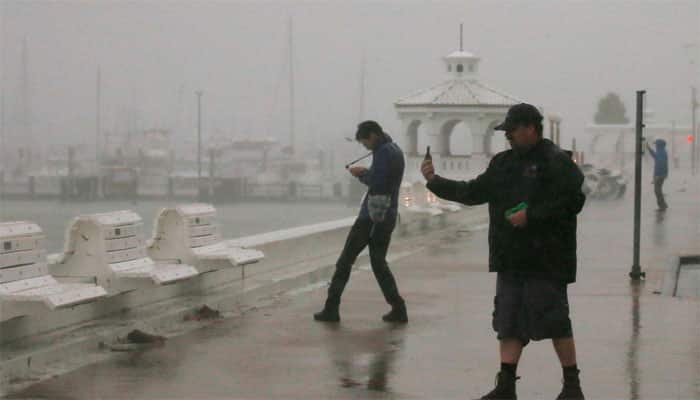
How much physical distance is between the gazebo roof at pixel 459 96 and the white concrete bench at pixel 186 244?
29.5m

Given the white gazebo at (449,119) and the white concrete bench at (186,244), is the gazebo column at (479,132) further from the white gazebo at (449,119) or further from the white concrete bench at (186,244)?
the white concrete bench at (186,244)

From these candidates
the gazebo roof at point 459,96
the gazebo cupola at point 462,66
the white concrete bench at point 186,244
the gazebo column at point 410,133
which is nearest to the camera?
the white concrete bench at point 186,244

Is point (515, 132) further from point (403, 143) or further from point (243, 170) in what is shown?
point (243, 170)

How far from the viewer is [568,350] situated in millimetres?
8148

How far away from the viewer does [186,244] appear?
509 inches

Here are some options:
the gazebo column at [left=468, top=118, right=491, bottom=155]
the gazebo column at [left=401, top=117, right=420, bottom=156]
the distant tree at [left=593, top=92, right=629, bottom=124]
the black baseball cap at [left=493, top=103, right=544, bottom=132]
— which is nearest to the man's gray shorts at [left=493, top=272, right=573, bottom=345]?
the black baseball cap at [left=493, top=103, right=544, bottom=132]

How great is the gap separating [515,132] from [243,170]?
173067 mm

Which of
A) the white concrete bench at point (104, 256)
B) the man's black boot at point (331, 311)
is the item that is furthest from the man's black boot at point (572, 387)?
the white concrete bench at point (104, 256)

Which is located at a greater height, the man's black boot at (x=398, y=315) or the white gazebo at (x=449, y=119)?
the white gazebo at (x=449, y=119)

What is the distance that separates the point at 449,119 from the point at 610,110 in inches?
5019

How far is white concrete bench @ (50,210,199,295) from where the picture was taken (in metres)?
11.1

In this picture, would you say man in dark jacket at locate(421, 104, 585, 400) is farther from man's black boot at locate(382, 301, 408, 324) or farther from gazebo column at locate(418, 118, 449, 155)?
gazebo column at locate(418, 118, 449, 155)

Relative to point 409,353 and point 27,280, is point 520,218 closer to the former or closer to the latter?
point 409,353

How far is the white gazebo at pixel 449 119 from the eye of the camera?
4225 cm
